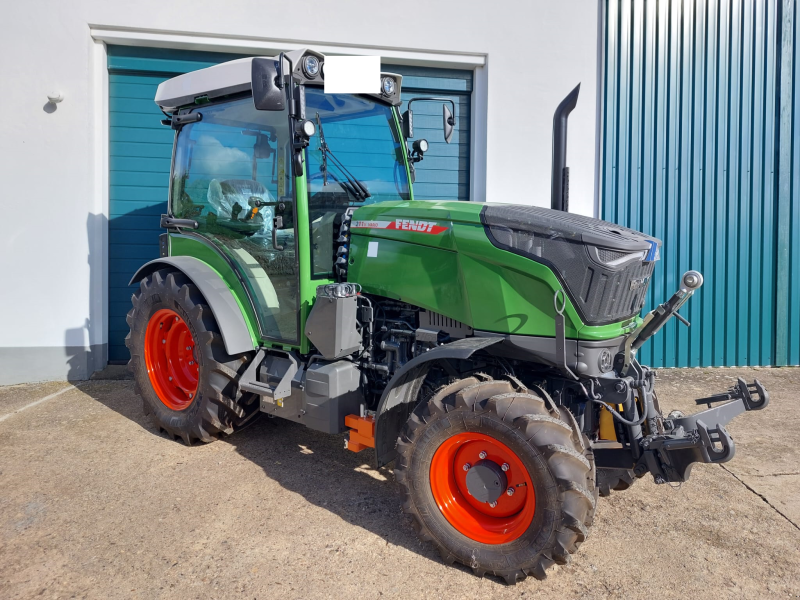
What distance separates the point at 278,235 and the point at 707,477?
314 cm

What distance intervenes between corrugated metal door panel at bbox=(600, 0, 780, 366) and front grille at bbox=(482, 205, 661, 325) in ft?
13.2

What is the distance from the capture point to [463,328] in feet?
10.6

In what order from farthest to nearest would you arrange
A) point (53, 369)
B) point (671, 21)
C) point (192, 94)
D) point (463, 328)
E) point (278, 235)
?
point (671, 21), point (53, 369), point (192, 94), point (278, 235), point (463, 328)

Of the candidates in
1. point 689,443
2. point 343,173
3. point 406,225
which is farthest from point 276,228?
point 689,443

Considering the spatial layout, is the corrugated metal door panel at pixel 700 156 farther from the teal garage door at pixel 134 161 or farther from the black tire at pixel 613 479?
the teal garage door at pixel 134 161

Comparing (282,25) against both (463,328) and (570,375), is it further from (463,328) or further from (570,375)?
(570,375)

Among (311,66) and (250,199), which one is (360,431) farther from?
(311,66)

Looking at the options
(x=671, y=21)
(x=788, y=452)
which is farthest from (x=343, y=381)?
(x=671, y=21)

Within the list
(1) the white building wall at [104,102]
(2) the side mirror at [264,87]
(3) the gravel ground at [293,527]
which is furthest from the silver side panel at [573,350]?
(1) the white building wall at [104,102]

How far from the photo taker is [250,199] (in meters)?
3.95

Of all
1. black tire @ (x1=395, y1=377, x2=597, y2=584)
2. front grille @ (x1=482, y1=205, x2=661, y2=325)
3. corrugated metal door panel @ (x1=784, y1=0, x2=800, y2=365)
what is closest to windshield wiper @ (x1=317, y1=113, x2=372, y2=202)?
front grille @ (x1=482, y1=205, x2=661, y2=325)

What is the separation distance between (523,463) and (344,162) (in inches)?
85.0

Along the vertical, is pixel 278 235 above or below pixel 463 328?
above

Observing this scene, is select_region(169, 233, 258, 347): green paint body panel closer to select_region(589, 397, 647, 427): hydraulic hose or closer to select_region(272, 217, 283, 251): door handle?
select_region(272, 217, 283, 251): door handle
